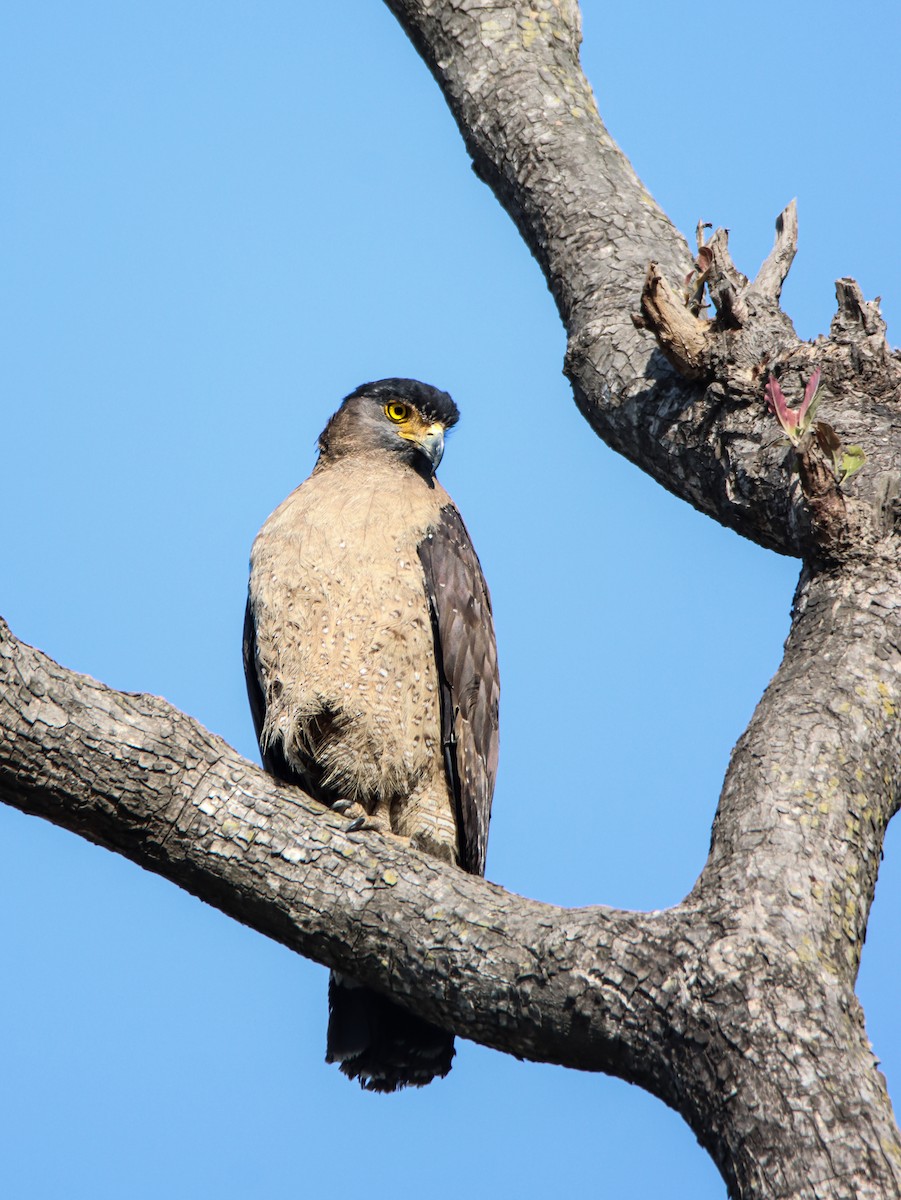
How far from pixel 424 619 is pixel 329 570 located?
1.47 ft

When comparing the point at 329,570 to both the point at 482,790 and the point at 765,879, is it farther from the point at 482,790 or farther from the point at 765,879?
the point at 765,879

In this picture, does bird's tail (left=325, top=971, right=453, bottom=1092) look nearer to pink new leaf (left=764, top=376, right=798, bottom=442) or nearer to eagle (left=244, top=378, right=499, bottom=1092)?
eagle (left=244, top=378, right=499, bottom=1092)

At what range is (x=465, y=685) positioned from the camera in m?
5.33

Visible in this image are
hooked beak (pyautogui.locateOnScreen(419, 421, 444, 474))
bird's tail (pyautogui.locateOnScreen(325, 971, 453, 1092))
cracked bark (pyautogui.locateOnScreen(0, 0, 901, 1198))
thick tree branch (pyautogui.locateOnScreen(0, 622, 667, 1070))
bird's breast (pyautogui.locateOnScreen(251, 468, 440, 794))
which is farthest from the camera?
hooked beak (pyautogui.locateOnScreen(419, 421, 444, 474))

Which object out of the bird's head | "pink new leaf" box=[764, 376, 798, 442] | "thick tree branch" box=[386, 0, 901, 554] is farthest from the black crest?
"pink new leaf" box=[764, 376, 798, 442]

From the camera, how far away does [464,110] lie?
560 centimetres

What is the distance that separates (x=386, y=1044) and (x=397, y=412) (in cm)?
297

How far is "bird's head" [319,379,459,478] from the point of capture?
20.1 feet

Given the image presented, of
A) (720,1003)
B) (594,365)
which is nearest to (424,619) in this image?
(594,365)

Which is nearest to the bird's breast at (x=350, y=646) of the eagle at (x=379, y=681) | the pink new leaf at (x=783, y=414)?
the eagle at (x=379, y=681)

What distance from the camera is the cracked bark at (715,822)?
2.63 metres

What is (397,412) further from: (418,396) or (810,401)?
(810,401)

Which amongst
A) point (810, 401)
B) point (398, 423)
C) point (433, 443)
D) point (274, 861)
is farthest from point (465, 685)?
point (810, 401)

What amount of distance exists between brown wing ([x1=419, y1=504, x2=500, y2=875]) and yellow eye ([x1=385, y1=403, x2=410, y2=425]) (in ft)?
2.96
